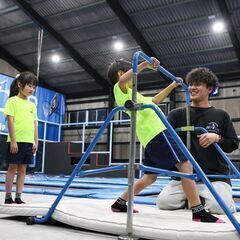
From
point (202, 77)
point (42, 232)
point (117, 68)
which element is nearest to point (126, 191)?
point (42, 232)

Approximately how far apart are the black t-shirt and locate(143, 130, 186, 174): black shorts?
14.8 inches

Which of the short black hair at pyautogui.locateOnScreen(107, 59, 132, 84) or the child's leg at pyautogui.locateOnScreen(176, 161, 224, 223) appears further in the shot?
the short black hair at pyautogui.locateOnScreen(107, 59, 132, 84)

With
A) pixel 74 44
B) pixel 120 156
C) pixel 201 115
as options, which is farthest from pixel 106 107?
pixel 201 115

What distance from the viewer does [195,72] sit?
79.4 inches

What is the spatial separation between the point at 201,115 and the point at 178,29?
6.63 metres

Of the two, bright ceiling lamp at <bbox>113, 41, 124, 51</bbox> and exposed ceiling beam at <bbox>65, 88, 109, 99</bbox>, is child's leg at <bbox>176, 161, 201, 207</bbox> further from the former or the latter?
exposed ceiling beam at <bbox>65, 88, 109, 99</bbox>

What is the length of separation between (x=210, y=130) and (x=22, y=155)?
51.0 inches

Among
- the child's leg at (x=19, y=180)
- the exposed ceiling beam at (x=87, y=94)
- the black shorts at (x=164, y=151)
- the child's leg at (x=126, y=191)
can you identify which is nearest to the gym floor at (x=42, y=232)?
the child's leg at (x=126, y=191)

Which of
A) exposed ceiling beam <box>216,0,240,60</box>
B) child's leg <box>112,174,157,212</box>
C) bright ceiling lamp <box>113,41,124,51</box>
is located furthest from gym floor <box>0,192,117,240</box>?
bright ceiling lamp <box>113,41,124,51</box>

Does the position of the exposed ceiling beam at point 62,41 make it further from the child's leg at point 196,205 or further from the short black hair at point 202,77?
the child's leg at point 196,205

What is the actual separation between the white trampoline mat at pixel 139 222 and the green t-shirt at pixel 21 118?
0.67 m

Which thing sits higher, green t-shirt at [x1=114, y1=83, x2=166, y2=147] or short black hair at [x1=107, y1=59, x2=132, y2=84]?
short black hair at [x1=107, y1=59, x2=132, y2=84]

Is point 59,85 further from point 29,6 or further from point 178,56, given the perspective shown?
point 178,56

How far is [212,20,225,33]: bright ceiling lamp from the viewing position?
7750 millimetres
